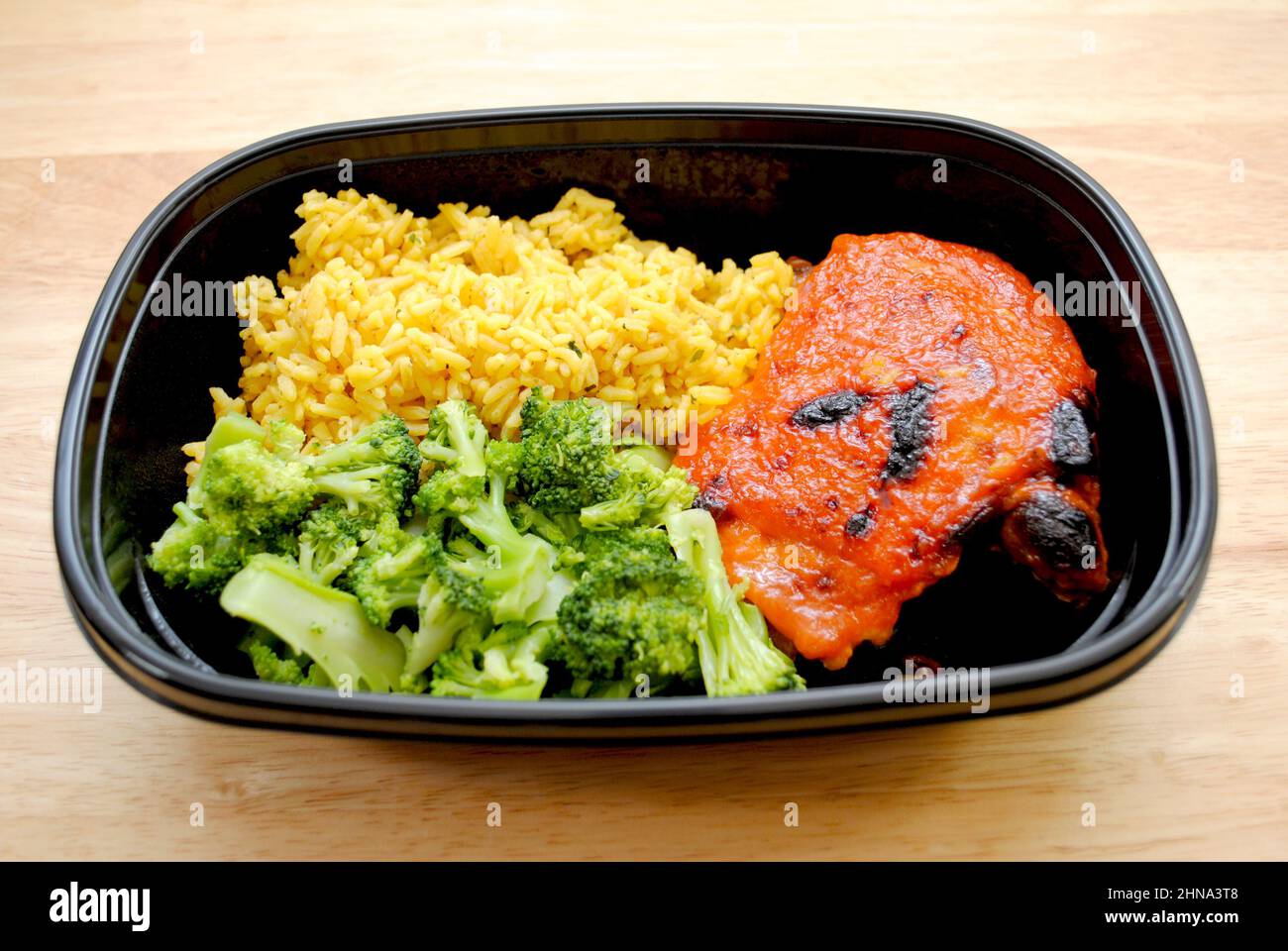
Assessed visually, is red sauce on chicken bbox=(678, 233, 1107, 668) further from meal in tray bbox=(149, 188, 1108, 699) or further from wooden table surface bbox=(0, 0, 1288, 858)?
wooden table surface bbox=(0, 0, 1288, 858)

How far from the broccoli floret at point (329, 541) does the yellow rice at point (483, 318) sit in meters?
0.38

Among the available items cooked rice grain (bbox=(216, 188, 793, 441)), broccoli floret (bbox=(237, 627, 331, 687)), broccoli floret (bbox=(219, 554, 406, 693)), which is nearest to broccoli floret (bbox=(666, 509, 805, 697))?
cooked rice grain (bbox=(216, 188, 793, 441))

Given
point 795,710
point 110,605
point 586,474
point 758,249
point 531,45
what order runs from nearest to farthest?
point 795,710, point 110,605, point 586,474, point 758,249, point 531,45

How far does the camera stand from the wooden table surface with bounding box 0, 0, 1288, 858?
2188mm

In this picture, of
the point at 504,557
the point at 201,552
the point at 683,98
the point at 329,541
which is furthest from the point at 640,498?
the point at 683,98

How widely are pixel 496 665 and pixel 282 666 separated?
48cm

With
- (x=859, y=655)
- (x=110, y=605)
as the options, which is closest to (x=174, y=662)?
(x=110, y=605)

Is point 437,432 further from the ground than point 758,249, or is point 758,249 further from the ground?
point 758,249

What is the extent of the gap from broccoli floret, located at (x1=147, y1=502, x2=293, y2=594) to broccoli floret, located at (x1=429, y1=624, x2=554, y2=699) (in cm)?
50

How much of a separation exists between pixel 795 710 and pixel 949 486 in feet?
2.40

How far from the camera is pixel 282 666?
2.11 metres

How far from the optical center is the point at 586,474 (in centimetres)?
227

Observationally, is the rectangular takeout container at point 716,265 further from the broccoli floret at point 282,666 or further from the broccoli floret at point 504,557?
the broccoli floret at point 504,557

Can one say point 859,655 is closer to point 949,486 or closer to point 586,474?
point 949,486
